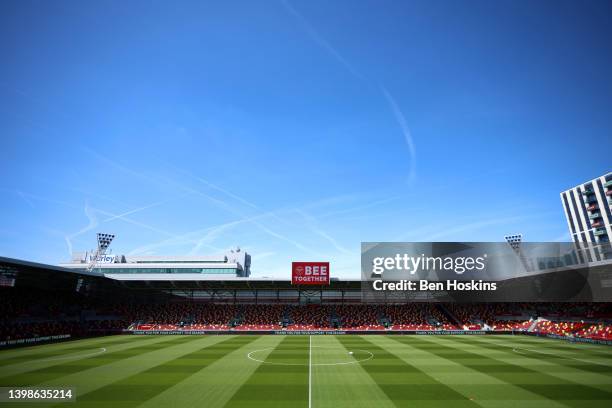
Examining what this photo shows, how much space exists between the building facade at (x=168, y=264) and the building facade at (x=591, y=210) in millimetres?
98292

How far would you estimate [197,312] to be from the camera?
5709 centimetres

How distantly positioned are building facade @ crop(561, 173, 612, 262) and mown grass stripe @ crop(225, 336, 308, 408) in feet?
284

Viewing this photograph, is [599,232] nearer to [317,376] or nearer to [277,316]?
[277,316]

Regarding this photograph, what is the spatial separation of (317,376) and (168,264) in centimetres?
11215

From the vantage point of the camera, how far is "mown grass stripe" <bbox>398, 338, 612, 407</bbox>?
16.3m

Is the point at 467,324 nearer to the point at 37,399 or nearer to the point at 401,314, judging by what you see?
the point at 401,314

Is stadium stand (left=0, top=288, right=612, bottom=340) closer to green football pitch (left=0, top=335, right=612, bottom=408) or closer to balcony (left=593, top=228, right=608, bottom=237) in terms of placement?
green football pitch (left=0, top=335, right=612, bottom=408)

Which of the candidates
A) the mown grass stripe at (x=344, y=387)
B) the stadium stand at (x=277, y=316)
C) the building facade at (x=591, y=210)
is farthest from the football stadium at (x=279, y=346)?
the building facade at (x=591, y=210)

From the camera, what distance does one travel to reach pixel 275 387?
59.2ft

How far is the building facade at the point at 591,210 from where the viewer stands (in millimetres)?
88188

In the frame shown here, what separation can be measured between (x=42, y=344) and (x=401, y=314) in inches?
1786

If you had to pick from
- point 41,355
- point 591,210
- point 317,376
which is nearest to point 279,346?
point 317,376

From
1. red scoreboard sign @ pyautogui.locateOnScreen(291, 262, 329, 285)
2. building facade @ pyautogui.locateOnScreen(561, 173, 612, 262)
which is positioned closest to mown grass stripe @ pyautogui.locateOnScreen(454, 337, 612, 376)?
red scoreboard sign @ pyautogui.locateOnScreen(291, 262, 329, 285)

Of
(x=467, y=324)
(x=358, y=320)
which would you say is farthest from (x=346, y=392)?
(x=467, y=324)
